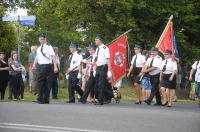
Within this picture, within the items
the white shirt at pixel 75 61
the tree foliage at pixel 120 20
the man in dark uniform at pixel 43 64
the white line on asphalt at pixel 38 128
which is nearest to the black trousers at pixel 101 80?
the white shirt at pixel 75 61

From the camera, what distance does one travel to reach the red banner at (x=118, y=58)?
58.3 feet

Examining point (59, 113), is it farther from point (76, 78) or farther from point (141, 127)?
point (76, 78)

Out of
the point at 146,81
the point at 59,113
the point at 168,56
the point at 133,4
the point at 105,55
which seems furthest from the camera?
the point at 133,4

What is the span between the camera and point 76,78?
53.2 feet

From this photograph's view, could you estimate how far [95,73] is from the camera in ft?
51.2

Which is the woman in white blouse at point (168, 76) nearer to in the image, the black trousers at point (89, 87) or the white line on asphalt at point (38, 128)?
the black trousers at point (89, 87)

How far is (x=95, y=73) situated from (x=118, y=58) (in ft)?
8.56

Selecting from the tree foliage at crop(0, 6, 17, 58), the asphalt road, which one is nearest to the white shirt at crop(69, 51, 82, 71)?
the asphalt road

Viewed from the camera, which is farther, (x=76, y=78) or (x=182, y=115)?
(x=76, y=78)

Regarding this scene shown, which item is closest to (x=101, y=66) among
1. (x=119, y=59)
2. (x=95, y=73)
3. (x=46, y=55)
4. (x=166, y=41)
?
(x=95, y=73)

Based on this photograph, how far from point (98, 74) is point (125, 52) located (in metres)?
2.98

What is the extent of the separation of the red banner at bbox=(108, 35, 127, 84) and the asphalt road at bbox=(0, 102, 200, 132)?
16.1ft

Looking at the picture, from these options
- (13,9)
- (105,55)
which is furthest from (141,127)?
(13,9)

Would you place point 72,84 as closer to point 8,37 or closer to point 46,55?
point 46,55
